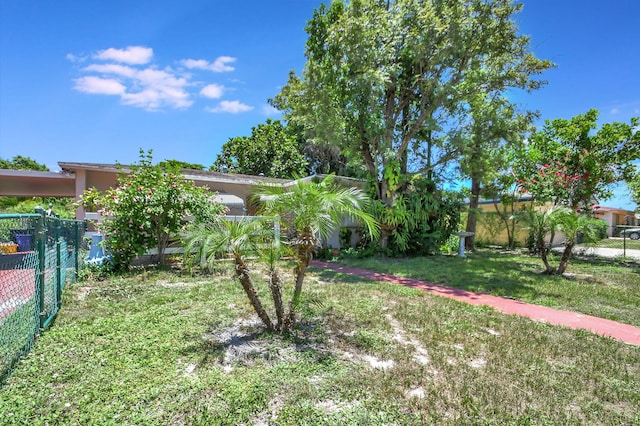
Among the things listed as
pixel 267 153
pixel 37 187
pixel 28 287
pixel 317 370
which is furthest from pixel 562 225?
pixel 37 187

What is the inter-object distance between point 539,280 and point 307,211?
826 cm

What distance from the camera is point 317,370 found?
3623 mm

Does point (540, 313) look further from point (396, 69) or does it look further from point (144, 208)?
point (396, 69)

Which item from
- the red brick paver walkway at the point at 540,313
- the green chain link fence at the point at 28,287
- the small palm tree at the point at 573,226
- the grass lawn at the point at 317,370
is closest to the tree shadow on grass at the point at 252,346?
the grass lawn at the point at 317,370

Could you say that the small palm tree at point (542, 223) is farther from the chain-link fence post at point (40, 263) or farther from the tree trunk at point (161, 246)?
the chain-link fence post at point (40, 263)

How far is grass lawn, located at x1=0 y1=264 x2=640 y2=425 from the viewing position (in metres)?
2.84

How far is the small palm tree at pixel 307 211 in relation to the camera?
4324mm

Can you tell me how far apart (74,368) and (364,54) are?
1207 cm

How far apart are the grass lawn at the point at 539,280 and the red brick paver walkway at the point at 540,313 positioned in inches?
14.3

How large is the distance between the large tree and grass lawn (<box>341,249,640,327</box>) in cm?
300

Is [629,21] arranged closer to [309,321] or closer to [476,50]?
[476,50]

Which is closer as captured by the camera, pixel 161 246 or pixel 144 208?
pixel 144 208

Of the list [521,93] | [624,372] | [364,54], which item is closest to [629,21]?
[521,93]

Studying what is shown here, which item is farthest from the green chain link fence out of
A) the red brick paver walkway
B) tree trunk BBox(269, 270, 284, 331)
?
the red brick paver walkway
